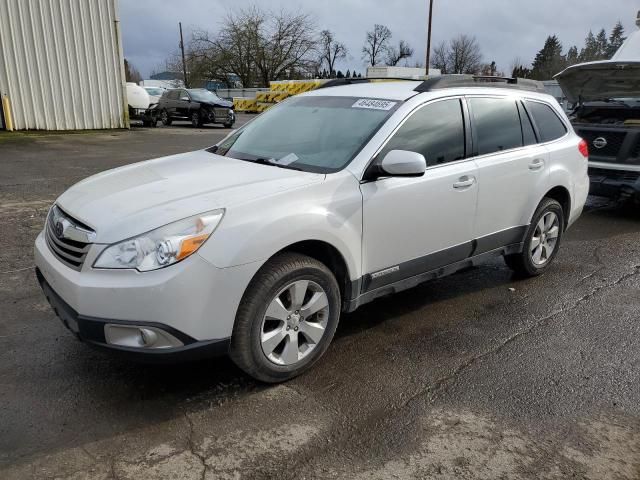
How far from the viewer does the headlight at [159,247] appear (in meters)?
2.61

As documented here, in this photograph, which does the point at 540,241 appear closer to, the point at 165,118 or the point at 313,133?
the point at 313,133

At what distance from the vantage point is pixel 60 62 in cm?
1636

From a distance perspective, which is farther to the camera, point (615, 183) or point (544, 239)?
point (615, 183)

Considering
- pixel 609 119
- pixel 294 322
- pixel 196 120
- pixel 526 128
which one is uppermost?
pixel 526 128

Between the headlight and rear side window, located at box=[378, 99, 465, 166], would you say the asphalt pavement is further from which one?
rear side window, located at box=[378, 99, 465, 166]

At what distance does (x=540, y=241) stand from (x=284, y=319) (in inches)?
118

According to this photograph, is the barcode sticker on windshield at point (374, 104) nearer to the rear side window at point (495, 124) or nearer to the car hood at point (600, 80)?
the rear side window at point (495, 124)

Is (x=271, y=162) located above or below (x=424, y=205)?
above

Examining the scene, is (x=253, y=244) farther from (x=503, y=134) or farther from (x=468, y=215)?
(x=503, y=134)

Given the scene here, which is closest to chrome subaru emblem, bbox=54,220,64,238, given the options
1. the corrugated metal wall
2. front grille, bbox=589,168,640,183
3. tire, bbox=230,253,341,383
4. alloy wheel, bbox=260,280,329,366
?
tire, bbox=230,253,341,383

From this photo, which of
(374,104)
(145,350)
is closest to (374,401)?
(145,350)

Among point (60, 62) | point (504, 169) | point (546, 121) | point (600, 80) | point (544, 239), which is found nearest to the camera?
point (504, 169)

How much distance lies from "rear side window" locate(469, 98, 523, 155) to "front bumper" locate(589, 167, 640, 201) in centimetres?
363

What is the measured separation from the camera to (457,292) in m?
4.74
